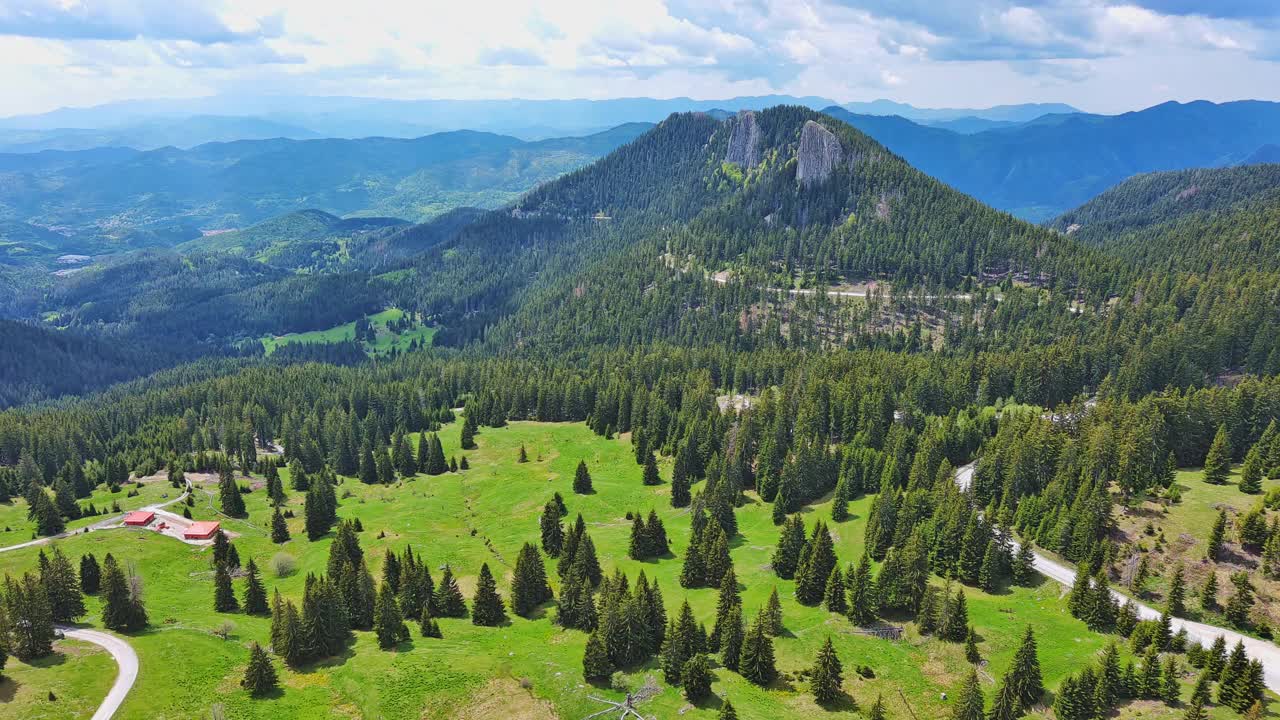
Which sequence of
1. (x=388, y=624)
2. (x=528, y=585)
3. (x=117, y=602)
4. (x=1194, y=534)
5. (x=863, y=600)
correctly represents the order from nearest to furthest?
(x=388, y=624) → (x=117, y=602) → (x=863, y=600) → (x=1194, y=534) → (x=528, y=585)

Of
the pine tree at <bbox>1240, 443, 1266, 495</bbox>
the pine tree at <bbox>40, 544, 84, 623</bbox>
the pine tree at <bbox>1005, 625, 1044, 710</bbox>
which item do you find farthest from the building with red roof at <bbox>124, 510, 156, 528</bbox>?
the pine tree at <bbox>1240, 443, 1266, 495</bbox>

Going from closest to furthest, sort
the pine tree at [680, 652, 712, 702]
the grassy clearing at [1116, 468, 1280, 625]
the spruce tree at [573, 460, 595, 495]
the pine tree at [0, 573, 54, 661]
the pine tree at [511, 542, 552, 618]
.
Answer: the pine tree at [680, 652, 712, 702] → the pine tree at [0, 573, 54, 661] → the grassy clearing at [1116, 468, 1280, 625] → the pine tree at [511, 542, 552, 618] → the spruce tree at [573, 460, 595, 495]

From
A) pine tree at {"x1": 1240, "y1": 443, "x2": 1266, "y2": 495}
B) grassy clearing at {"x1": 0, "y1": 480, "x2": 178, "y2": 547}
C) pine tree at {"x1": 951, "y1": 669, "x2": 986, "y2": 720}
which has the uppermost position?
pine tree at {"x1": 1240, "y1": 443, "x2": 1266, "y2": 495}

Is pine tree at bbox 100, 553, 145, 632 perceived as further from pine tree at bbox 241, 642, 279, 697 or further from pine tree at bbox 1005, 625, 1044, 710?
pine tree at bbox 1005, 625, 1044, 710

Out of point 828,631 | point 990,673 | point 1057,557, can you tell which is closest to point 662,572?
point 828,631

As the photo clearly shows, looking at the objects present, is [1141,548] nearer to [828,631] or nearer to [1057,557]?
[1057,557]

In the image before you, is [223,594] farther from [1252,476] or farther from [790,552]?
[1252,476]

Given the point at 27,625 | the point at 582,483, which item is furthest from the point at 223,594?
the point at 582,483
